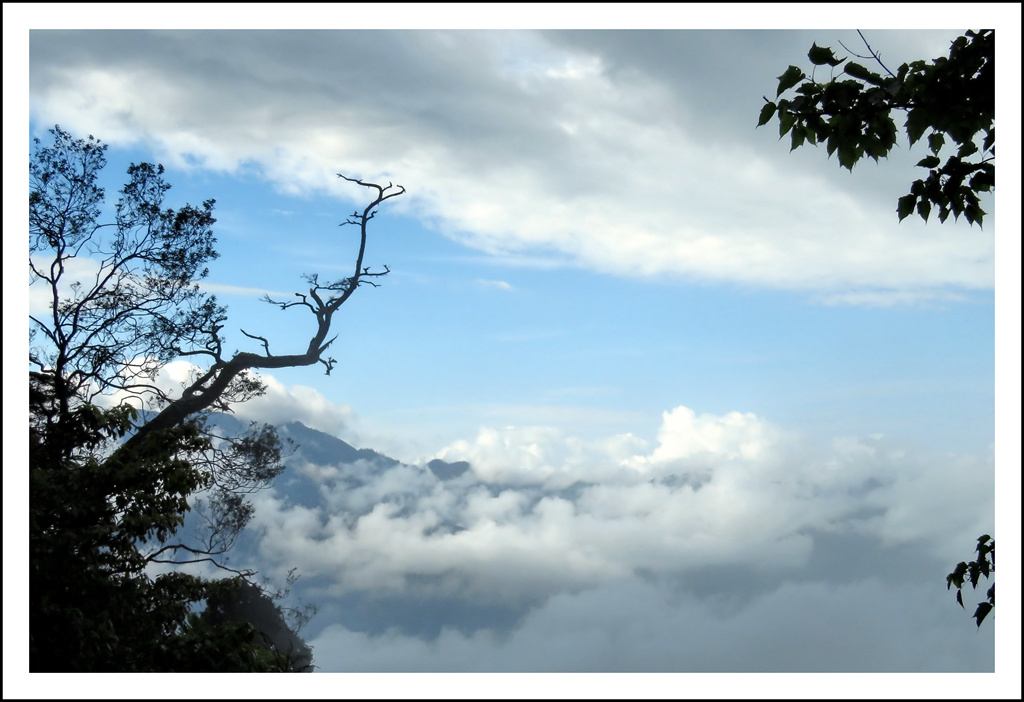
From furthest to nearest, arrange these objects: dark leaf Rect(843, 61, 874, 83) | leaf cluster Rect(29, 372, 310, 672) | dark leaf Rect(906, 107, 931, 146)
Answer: leaf cluster Rect(29, 372, 310, 672) < dark leaf Rect(843, 61, 874, 83) < dark leaf Rect(906, 107, 931, 146)

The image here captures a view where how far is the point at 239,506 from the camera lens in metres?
7.68

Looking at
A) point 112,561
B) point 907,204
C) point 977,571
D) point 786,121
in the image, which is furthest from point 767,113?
point 112,561

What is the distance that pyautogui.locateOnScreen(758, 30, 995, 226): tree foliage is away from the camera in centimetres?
296

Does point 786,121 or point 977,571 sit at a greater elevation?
point 786,121

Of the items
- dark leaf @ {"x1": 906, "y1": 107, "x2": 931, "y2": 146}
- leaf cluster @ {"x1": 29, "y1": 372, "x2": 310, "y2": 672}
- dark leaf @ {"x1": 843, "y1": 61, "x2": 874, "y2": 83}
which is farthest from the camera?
leaf cluster @ {"x1": 29, "y1": 372, "x2": 310, "y2": 672}

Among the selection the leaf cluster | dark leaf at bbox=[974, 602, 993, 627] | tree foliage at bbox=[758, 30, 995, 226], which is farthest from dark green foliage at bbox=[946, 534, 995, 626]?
the leaf cluster

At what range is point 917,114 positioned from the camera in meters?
2.95

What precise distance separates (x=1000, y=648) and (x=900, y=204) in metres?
2.25

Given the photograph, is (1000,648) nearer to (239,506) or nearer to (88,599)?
(88,599)

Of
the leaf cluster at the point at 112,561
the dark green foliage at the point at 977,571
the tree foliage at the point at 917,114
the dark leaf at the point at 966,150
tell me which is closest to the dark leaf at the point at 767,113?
the tree foliage at the point at 917,114

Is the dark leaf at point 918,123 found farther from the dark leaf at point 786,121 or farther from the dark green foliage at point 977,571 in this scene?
the dark green foliage at point 977,571

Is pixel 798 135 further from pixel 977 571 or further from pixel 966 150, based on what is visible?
pixel 977 571

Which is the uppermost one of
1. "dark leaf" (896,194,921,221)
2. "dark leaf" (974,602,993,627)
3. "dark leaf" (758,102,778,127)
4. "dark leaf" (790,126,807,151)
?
"dark leaf" (758,102,778,127)

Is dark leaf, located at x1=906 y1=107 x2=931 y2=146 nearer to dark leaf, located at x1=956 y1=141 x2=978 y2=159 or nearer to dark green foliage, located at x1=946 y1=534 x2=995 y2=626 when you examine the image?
dark leaf, located at x1=956 y1=141 x2=978 y2=159
